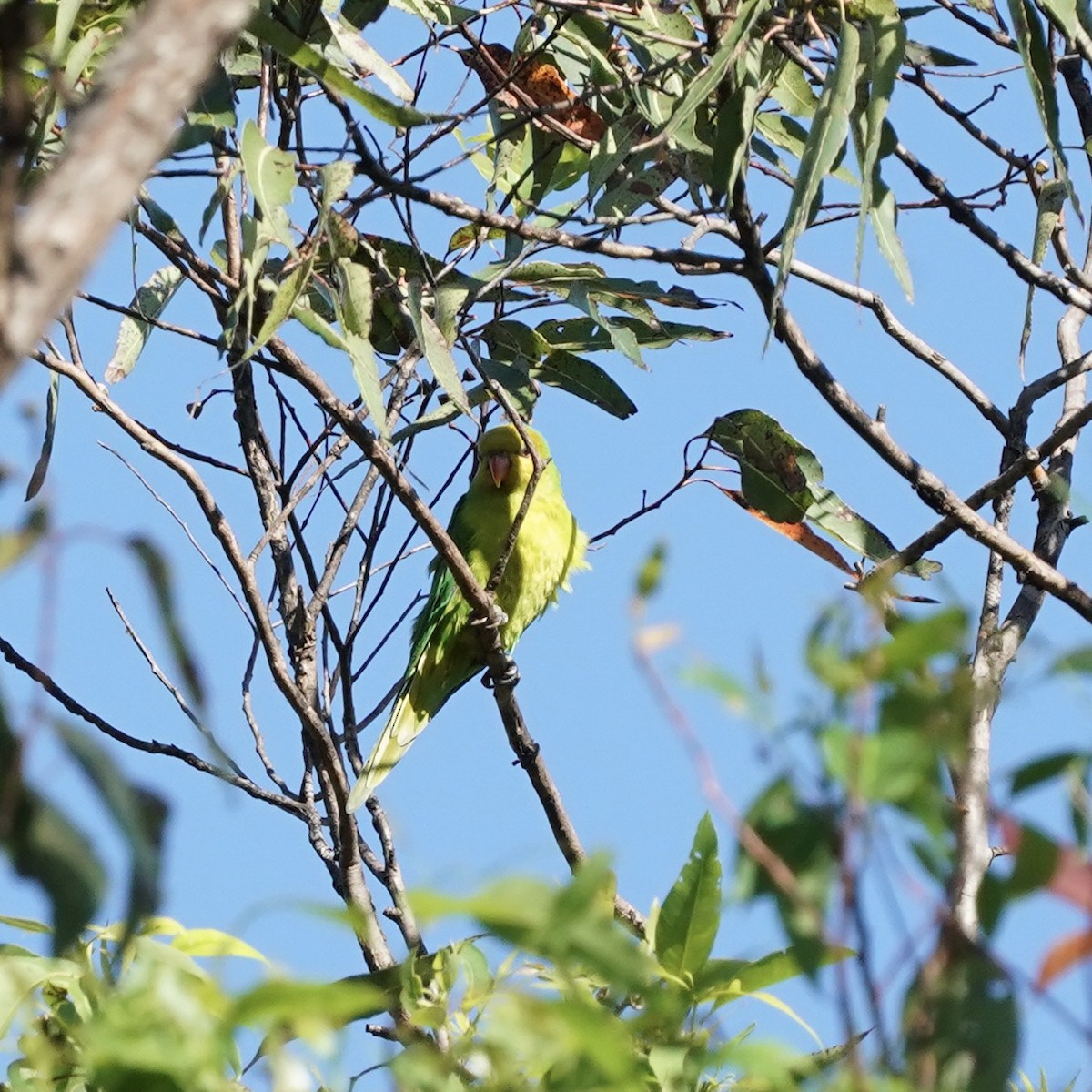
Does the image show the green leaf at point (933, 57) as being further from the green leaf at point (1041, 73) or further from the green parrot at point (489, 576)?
the green parrot at point (489, 576)

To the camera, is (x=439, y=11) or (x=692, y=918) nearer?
(x=692, y=918)

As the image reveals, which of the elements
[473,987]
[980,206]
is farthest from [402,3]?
[473,987]

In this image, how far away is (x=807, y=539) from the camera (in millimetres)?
2867

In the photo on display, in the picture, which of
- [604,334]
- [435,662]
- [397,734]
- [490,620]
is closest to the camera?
[604,334]

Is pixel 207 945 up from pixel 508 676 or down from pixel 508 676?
down

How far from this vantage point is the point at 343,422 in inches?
93.9

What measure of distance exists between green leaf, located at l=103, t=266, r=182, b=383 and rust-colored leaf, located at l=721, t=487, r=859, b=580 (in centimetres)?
117

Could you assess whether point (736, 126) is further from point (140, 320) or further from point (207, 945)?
point (207, 945)

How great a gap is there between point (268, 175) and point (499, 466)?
9.49ft

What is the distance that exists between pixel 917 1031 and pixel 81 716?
217 centimetres

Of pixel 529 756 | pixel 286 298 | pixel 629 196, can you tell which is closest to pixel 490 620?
pixel 529 756

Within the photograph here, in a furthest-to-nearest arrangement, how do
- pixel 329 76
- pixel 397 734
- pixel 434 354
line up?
pixel 397 734 → pixel 434 354 → pixel 329 76

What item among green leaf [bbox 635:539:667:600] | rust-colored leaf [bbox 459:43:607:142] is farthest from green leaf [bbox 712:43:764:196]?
green leaf [bbox 635:539:667:600]

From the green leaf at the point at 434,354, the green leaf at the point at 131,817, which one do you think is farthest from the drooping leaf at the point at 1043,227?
the green leaf at the point at 131,817
